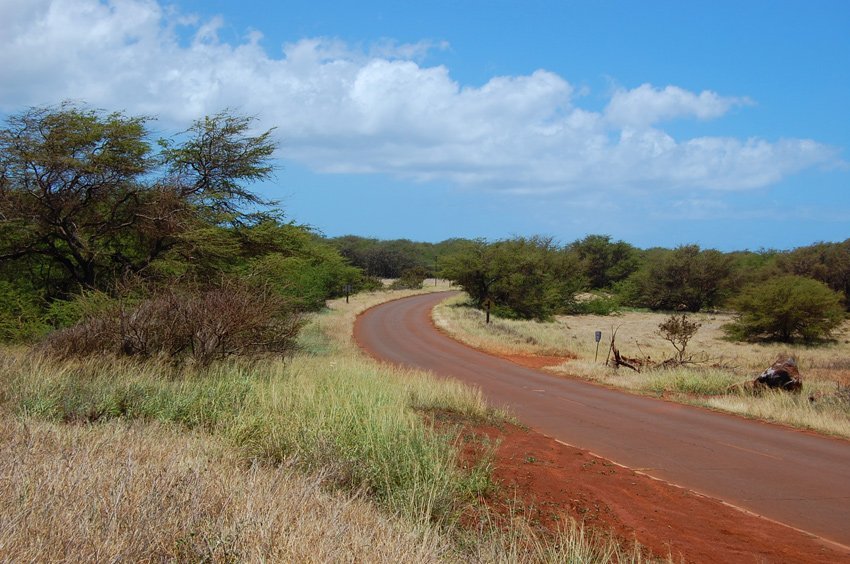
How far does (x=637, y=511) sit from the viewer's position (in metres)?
7.27

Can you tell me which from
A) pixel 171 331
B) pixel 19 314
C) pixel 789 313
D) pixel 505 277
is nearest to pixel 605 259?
pixel 505 277

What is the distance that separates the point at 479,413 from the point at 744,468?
422 cm

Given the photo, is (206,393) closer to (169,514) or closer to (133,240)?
(169,514)

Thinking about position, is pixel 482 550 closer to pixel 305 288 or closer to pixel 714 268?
pixel 305 288

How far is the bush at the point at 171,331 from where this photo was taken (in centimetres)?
1179

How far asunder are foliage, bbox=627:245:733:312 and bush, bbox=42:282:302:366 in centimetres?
5940

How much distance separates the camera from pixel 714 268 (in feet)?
213

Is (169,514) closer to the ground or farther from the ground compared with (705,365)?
farther from the ground

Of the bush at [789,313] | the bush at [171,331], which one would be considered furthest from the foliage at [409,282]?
the bush at [171,331]

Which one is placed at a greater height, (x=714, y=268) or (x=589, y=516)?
(x=714, y=268)

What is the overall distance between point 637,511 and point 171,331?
8803 mm

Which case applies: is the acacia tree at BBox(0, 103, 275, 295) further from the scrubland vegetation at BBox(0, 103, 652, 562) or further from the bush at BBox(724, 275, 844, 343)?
the bush at BBox(724, 275, 844, 343)

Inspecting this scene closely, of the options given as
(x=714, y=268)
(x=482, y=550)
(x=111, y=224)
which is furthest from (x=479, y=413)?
(x=714, y=268)

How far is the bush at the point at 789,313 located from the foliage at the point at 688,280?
20766 millimetres
